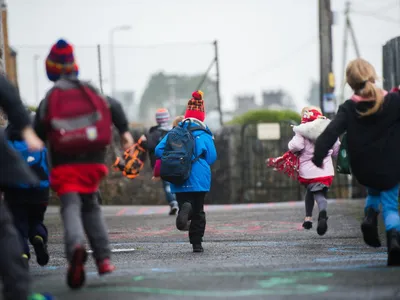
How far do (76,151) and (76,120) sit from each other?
8.9 inches

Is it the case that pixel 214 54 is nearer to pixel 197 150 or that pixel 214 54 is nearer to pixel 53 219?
pixel 53 219

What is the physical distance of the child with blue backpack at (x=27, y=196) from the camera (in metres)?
8.19

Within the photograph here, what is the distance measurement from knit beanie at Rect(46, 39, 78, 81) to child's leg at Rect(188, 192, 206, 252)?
11.1ft

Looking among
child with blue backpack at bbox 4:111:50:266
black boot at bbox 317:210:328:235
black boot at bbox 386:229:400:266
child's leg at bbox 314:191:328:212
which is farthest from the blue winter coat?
black boot at bbox 386:229:400:266

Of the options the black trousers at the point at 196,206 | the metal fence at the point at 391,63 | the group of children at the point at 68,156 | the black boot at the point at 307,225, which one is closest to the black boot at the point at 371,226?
the group of children at the point at 68,156

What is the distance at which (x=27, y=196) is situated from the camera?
8.26 m

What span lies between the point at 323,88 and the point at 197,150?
1150 centimetres

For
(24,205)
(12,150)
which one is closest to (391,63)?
(24,205)

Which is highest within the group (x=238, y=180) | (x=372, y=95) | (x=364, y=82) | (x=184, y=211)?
(x=364, y=82)

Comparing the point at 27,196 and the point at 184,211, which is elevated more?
the point at 27,196

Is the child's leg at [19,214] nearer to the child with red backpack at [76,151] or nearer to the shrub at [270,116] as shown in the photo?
the child with red backpack at [76,151]

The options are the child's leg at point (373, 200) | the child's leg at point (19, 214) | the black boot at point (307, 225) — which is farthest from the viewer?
the black boot at point (307, 225)

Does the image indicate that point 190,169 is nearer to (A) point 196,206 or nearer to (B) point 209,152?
(B) point 209,152

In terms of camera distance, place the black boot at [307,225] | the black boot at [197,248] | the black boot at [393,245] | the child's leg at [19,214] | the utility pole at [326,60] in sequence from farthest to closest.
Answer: the utility pole at [326,60]
the black boot at [307,225]
the black boot at [197,248]
the child's leg at [19,214]
the black boot at [393,245]
